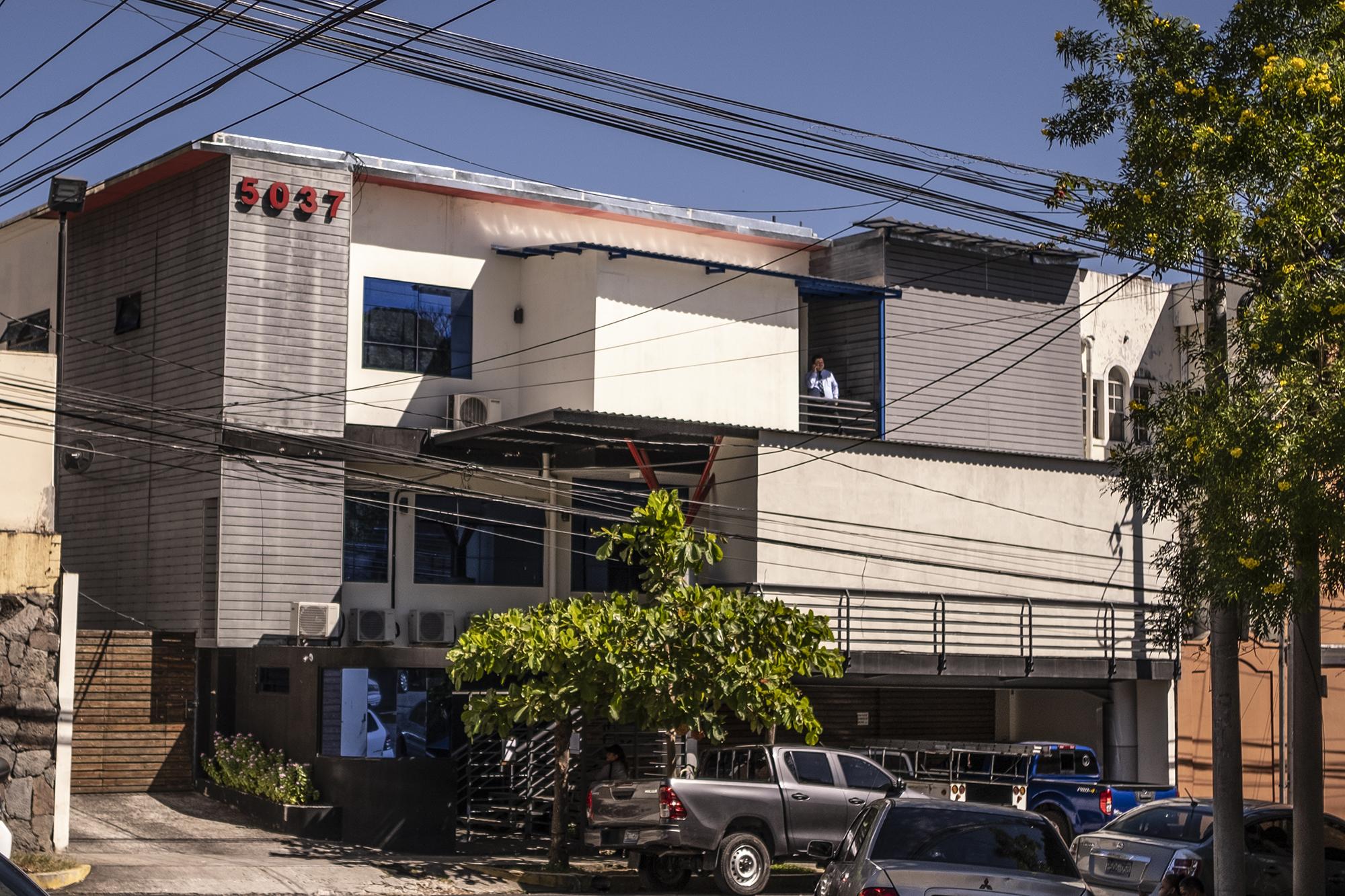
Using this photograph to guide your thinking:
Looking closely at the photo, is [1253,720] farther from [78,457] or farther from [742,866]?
[78,457]

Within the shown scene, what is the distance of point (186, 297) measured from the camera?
87.5ft

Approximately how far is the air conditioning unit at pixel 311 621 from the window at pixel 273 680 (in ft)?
2.37

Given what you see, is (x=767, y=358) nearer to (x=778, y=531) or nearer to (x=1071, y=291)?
(x=778, y=531)

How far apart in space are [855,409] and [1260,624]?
18.8 m

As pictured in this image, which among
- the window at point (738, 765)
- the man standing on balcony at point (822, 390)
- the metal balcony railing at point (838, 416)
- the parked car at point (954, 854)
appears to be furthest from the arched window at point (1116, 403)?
the parked car at point (954, 854)

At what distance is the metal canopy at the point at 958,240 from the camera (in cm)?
3097

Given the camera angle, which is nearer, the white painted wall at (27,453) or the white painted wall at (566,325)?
the white painted wall at (27,453)

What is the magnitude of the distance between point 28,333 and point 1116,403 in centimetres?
2260

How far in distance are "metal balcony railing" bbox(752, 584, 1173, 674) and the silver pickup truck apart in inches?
187

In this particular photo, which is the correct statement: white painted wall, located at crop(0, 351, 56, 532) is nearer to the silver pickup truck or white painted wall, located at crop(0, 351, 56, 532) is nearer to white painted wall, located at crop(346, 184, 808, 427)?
white painted wall, located at crop(346, 184, 808, 427)

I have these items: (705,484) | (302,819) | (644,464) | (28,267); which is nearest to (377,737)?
(302,819)

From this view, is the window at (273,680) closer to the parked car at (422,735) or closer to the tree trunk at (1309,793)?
the parked car at (422,735)

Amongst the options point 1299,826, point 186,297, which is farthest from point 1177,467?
point 186,297

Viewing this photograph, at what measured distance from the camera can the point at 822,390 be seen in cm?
3028
